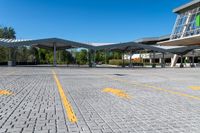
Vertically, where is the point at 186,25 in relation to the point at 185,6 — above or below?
below

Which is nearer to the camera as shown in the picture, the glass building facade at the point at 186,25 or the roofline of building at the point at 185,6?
the glass building facade at the point at 186,25

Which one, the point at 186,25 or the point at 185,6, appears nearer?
the point at 186,25

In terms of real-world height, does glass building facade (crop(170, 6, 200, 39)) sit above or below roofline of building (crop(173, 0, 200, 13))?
below

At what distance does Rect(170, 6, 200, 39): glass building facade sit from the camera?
5300cm

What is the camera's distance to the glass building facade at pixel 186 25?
53.0m

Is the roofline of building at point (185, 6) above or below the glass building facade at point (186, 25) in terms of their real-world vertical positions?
above

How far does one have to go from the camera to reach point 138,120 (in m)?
6.26

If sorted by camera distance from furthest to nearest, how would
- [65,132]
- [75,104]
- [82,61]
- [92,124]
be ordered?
1. [82,61]
2. [75,104]
3. [92,124]
4. [65,132]

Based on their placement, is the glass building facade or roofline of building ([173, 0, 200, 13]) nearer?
the glass building facade

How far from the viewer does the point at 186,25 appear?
186 ft

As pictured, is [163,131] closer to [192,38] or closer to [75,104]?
[75,104]

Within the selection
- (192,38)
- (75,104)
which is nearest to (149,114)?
(75,104)

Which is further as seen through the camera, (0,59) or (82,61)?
(82,61)

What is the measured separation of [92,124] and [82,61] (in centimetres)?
8496
